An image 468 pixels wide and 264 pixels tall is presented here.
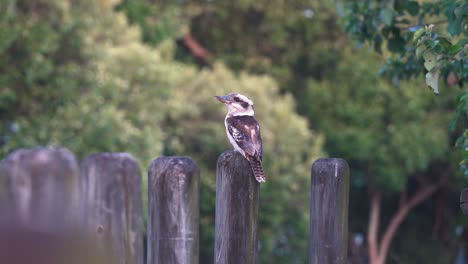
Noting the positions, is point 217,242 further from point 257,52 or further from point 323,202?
point 257,52

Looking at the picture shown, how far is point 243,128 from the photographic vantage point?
25.0 feet

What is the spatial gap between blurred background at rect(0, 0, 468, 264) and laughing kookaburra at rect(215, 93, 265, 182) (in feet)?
29.3

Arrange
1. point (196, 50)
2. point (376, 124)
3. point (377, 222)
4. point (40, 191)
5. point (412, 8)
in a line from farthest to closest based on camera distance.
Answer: point (377, 222) < point (196, 50) < point (376, 124) < point (412, 8) < point (40, 191)

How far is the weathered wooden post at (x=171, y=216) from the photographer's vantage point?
426cm

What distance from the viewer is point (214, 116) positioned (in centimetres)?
2612

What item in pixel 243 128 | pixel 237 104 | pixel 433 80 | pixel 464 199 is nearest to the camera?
pixel 464 199

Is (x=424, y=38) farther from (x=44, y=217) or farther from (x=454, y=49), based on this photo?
(x=44, y=217)

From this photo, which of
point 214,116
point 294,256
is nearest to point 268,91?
point 214,116

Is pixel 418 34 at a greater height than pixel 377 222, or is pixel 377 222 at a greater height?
pixel 377 222

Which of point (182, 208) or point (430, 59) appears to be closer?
point (182, 208)

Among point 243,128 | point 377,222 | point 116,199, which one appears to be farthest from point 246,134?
point 377,222

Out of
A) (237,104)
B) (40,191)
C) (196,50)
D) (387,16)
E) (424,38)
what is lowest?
(40,191)

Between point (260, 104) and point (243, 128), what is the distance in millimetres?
18805

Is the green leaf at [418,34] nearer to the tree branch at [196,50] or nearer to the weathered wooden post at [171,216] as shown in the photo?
the weathered wooden post at [171,216]
